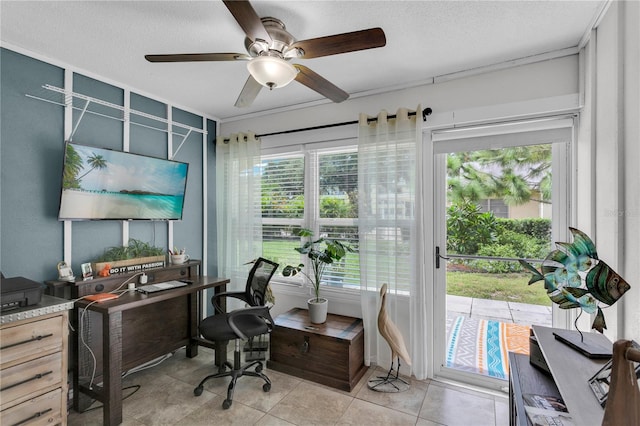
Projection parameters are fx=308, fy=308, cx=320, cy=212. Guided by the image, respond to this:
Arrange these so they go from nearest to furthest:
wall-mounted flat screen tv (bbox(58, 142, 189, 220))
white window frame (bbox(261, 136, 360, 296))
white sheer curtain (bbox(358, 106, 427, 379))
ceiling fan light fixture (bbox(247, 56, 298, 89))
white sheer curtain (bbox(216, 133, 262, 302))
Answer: ceiling fan light fixture (bbox(247, 56, 298, 89))
wall-mounted flat screen tv (bbox(58, 142, 189, 220))
white sheer curtain (bbox(358, 106, 427, 379))
white window frame (bbox(261, 136, 360, 296))
white sheer curtain (bbox(216, 133, 262, 302))

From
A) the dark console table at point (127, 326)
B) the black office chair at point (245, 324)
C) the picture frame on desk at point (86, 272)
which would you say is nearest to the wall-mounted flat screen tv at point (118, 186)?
the picture frame on desk at point (86, 272)

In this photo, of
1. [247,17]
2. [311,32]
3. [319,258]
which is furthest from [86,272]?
[311,32]

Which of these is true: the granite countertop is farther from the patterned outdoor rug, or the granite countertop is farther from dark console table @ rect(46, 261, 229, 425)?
the patterned outdoor rug

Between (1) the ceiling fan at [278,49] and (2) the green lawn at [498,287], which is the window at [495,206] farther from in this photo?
(1) the ceiling fan at [278,49]

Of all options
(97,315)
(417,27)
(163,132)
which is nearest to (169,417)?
(97,315)

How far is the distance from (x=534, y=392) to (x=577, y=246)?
698 mm

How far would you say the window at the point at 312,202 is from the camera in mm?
2996

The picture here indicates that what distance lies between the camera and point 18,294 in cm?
167

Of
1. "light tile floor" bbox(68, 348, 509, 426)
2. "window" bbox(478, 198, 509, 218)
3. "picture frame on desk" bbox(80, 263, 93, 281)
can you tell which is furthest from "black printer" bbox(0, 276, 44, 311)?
"window" bbox(478, 198, 509, 218)

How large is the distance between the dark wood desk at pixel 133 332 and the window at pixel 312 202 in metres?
0.80

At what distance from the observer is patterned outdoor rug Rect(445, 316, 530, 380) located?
8.10ft

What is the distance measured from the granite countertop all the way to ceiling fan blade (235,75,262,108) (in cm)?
163

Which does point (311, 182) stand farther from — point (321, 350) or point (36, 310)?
point (36, 310)

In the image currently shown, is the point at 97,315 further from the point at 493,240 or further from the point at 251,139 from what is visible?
the point at 493,240
